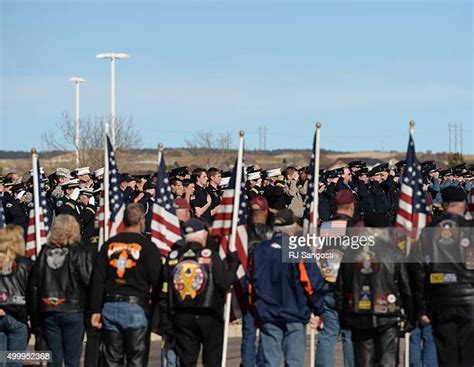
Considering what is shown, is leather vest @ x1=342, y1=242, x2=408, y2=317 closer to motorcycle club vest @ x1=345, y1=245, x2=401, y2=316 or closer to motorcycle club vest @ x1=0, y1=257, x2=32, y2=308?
motorcycle club vest @ x1=345, y1=245, x2=401, y2=316

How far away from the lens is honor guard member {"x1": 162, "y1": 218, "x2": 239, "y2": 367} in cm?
1255

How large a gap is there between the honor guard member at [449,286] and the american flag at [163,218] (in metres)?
3.11

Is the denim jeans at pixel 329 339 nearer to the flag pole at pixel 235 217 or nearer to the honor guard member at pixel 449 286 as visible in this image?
the flag pole at pixel 235 217

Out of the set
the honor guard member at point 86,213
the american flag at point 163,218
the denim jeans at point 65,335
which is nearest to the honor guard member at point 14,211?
the honor guard member at point 86,213

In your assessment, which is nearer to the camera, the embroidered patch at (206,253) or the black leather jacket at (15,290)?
the embroidered patch at (206,253)

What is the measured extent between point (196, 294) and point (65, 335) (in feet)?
5.39

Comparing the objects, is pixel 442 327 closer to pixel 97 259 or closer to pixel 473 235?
pixel 473 235

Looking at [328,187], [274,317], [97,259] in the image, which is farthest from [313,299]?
[328,187]

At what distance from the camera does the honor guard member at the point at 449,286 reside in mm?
12664

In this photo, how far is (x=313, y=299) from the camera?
12859mm

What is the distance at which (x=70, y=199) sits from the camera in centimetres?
2141

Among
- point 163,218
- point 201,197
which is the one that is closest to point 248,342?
point 163,218

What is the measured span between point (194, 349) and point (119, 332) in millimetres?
772

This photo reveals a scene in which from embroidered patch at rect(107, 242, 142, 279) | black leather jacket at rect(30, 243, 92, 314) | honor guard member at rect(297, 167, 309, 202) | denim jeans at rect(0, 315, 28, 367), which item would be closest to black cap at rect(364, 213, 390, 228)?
embroidered patch at rect(107, 242, 142, 279)
